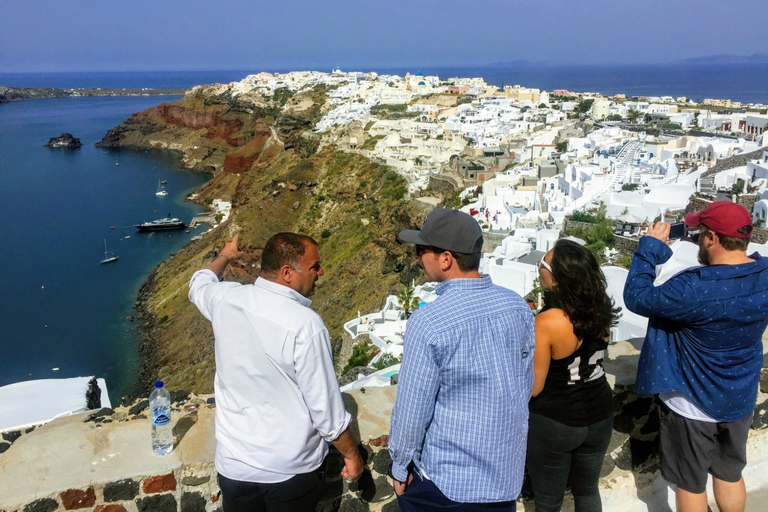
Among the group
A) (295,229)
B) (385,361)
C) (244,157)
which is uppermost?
(244,157)

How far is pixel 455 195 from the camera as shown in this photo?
21.9 meters

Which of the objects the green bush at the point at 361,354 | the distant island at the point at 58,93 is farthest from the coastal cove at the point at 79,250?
the distant island at the point at 58,93

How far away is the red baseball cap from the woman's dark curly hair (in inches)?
16.8

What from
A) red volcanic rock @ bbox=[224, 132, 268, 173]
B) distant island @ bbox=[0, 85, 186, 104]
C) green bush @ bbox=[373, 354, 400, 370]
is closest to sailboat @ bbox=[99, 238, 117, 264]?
red volcanic rock @ bbox=[224, 132, 268, 173]

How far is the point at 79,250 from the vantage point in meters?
30.1

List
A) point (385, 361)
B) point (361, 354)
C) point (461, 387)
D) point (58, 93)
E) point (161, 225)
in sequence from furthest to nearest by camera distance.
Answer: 1. point (58, 93)
2. point (161, 225)
3. point (361, 354)
4. point (385, 361)
5. point (461, 387)

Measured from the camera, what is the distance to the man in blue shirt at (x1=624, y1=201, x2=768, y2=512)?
1.92 m

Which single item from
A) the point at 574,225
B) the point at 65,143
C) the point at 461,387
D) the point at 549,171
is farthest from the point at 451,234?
the point at 65,143

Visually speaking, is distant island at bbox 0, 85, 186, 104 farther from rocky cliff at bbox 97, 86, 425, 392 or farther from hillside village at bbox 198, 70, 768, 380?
hillside village at bbox 198, 70, 768, 380

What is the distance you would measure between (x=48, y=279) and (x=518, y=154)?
20761mm

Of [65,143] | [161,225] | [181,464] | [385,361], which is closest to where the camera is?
[181,464]

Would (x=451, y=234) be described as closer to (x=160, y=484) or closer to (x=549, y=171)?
(x=160, y=484)

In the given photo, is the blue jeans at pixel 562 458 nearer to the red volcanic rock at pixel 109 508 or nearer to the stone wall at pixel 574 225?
the red volcanic rock at pixel 109 508

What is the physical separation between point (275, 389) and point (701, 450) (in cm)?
151
